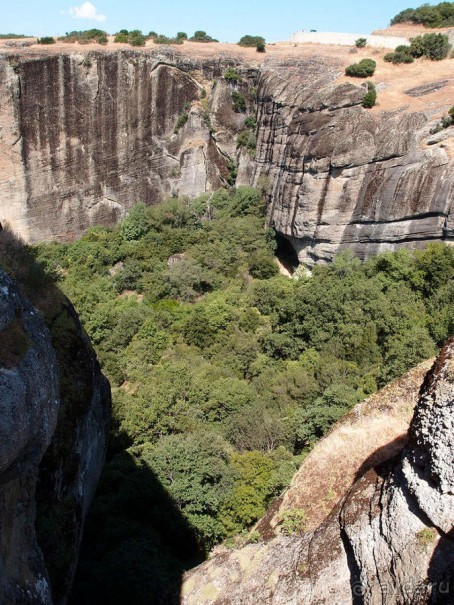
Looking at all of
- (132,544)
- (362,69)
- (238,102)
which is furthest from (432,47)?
(132,544)

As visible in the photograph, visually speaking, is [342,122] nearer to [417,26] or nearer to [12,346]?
[417,26]

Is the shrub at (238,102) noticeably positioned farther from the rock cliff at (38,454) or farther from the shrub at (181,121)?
the rock cliff at (38,454)

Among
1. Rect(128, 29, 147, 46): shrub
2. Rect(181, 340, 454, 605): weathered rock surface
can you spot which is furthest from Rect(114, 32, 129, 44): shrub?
Rect(181, 340, 454, 605): weathered rock surface

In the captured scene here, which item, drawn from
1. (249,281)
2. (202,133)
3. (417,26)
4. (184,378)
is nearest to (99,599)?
(184,378)

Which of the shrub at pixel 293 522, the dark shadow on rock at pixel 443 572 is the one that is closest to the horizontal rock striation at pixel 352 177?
the shrub at pixel 293 522

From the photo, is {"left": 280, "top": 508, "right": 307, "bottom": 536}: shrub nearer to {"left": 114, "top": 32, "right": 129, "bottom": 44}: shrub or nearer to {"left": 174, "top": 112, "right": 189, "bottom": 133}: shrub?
{"left": 174, "top": 112, "right": 189, "bottom": 133}: shrub

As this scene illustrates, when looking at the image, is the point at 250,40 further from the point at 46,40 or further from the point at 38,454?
the point at 38,454
